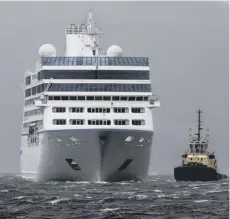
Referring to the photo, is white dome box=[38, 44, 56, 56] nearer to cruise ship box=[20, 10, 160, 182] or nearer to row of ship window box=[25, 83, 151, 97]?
cruise ship box=[20, 10, 160, 182]

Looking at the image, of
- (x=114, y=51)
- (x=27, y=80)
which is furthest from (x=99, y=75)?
(x=27, y=80)

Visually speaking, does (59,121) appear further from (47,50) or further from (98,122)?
(47,50)

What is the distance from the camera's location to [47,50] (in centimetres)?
10969

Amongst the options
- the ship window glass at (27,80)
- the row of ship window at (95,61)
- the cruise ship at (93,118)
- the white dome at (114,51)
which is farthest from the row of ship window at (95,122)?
the ship window glass at (27,80)

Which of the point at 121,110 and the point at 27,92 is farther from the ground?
the point at 27,92

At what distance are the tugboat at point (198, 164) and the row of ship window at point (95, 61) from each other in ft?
66.8

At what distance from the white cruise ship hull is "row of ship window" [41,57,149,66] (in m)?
7.25

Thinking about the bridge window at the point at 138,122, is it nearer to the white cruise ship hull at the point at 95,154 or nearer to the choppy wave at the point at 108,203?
the white cruise ship hull at the point at 95,154

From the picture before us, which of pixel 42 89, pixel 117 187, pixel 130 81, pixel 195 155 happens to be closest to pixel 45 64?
pixel 42 89

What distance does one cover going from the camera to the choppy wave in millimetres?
55938

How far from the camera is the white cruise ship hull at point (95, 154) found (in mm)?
89500

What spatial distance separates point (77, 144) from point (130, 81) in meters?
9.43

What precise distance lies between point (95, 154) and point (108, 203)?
2499cm

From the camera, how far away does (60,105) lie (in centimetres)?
9369
